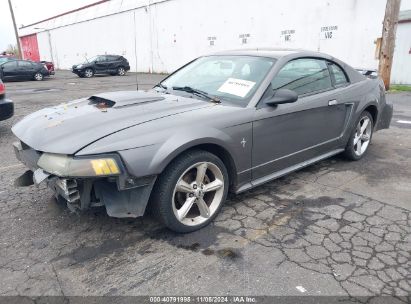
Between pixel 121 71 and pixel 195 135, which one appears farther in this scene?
pixel 121 71

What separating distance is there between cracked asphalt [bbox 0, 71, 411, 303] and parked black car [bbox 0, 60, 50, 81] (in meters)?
19.1

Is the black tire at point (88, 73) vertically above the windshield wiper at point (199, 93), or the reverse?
the windshield wiper at point (199, 93)

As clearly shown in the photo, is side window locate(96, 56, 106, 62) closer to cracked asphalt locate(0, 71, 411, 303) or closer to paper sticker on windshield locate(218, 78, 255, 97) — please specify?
cracked asphalt locate(0, 71, 411, 303)

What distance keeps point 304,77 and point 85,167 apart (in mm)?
2567

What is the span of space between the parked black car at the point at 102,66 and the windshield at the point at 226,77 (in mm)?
21133

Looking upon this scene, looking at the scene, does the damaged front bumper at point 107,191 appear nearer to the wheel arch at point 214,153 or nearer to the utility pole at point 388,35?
the wheel arch at point 214,153

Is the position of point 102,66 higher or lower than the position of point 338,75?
lower

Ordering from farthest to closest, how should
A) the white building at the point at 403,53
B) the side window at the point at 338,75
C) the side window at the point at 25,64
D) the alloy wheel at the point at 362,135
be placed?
the side window at the point at 25,64 < the white building at the point at 403,53 < the alloy wheel at the point at 362,135 < the side window at the point at 338,75

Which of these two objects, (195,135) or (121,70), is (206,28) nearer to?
(121,70)

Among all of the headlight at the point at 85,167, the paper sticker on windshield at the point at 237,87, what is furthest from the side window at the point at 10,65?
the headlight at the point at 85,167

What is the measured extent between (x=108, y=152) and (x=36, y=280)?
0.99 meters

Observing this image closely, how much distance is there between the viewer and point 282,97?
129 inches

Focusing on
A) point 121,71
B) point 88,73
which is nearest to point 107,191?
point 88,73

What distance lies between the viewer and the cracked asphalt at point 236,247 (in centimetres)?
238
